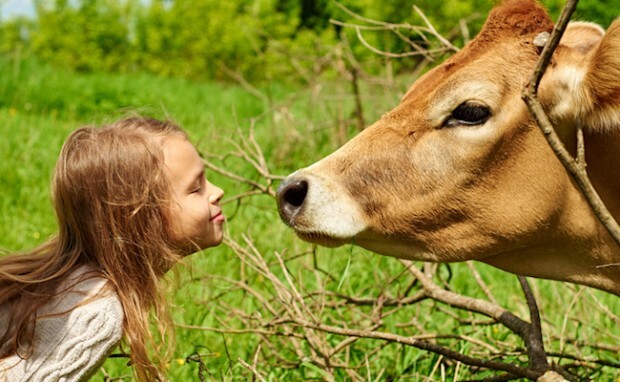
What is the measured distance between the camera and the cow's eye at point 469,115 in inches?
112

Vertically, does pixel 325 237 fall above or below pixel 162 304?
above

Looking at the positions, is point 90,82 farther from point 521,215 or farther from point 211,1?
→ point 211,1

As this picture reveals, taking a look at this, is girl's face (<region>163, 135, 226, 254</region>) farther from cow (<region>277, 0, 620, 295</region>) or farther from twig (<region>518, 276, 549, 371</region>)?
twig (<region>518, 276, 549, 371</region>)

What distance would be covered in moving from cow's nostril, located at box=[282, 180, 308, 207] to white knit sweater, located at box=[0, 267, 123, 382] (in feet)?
2.11

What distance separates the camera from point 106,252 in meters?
2.91

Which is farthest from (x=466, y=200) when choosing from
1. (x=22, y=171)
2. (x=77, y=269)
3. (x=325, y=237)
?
(x=22, y=171)

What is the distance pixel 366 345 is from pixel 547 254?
1.36m

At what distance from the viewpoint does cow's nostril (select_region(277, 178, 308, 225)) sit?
2.84m

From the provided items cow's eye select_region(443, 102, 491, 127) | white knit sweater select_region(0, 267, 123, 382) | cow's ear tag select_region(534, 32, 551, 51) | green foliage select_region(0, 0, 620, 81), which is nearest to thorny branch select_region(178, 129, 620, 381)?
white knit sweater select_region(0, 267, 123, 382)

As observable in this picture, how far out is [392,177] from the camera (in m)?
2.92

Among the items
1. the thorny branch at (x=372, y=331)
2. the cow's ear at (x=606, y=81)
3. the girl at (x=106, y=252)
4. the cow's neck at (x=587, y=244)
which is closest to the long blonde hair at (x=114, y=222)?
the girl at (x=106, y=252)

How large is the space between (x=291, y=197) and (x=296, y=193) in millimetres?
26

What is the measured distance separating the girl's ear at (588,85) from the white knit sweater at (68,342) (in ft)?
4.97

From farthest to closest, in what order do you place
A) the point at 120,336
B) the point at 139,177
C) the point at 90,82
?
1. the point at 90,82
2. the point at 139,177
3. the point at 120,336
